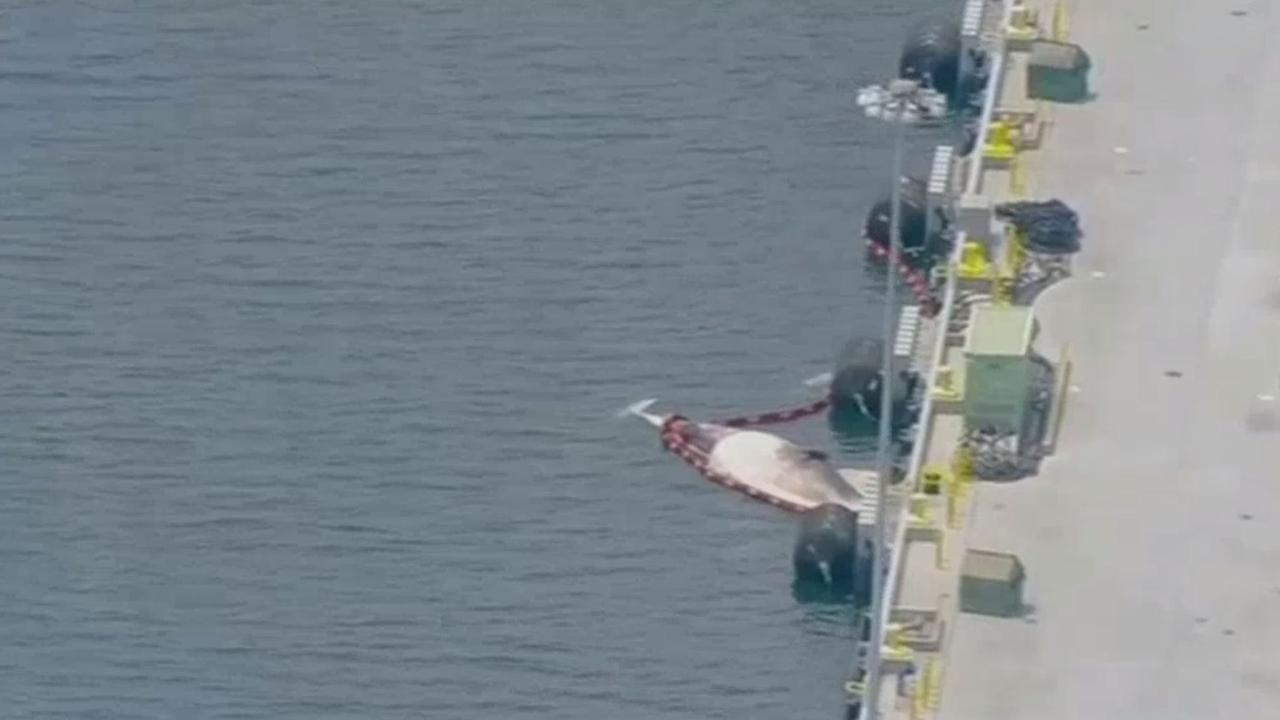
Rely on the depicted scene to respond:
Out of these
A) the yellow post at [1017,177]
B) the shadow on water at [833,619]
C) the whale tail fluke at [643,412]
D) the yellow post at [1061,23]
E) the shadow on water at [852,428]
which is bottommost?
the shadow on water at [833,619]

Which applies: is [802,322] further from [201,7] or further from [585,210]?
[201,7]

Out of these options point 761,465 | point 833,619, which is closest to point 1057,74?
point 761,465

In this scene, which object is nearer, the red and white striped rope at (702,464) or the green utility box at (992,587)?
the green utility box at (992,587)

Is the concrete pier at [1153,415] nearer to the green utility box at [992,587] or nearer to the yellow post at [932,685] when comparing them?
the yellow post at [932,685]

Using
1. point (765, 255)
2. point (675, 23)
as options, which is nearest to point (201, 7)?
point (675, 23)

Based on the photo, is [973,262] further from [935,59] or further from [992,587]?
[935,59]

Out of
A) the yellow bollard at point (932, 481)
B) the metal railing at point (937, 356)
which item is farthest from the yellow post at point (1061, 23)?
the yellow bollard at point (932, 481)

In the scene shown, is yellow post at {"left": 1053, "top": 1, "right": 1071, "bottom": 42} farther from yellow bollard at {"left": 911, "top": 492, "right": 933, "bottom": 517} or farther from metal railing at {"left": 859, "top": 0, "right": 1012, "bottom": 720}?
yellow bollard at {"left": 911, "top": 492, "right": 933, "bottom": 517}
